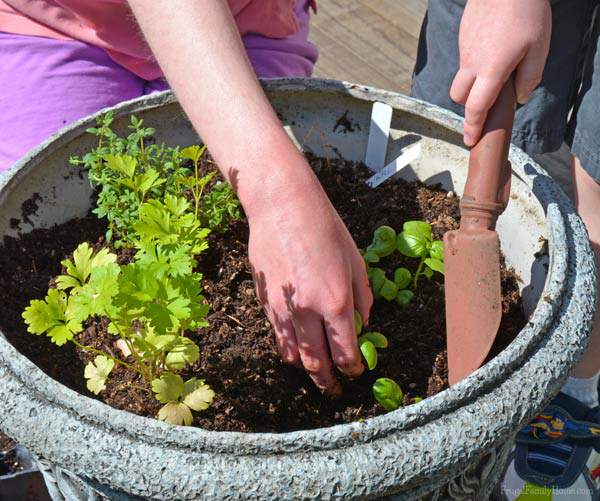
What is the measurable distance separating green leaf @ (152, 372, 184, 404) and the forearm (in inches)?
12.0

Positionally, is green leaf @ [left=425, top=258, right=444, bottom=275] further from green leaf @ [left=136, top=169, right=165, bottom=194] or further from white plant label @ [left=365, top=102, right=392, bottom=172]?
green leaf @ [left=136, top=169, right=165, bottom=194]

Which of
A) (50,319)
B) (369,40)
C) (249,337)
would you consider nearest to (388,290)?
(249,337)

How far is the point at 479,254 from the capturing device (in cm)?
122

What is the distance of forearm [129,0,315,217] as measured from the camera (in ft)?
3.90

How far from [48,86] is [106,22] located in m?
0.21

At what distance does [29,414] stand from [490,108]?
87cm

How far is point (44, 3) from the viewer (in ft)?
5.81

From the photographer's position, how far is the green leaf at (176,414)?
111 cm

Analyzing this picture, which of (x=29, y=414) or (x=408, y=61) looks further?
(x=408, y=61)

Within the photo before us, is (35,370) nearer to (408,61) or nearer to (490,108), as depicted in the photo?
(490,108)

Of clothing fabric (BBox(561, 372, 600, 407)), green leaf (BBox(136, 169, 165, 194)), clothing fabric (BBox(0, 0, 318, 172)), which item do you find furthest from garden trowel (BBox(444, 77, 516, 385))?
clothing fabric (BBox(561, 372, 600, 407))

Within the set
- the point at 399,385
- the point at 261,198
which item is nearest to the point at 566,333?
the point at 399,385

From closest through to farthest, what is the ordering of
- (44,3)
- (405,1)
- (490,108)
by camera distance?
(490,108), (44,3), (405,1)

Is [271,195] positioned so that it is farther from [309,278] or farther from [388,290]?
[388,290]
